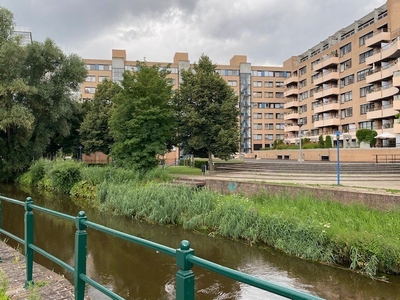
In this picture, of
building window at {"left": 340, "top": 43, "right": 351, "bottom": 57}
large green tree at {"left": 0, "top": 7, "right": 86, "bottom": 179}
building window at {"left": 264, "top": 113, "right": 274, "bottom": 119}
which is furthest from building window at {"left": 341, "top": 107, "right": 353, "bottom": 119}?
large green tree at {"left": 0, "top": 7, "right": 86, "bottom": 179}

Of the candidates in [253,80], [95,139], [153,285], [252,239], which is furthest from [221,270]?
[253,80]

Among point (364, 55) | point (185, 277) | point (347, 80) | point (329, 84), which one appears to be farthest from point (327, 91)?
point (185, 277)

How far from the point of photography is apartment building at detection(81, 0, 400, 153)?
37938mm

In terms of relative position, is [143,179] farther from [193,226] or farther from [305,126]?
[305,126]

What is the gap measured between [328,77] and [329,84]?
3.79 ft

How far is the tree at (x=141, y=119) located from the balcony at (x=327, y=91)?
35.8 m

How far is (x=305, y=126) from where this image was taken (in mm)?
57719

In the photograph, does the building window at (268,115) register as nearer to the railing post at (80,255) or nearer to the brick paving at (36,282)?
the brick paving at (36,282)

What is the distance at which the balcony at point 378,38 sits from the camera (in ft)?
126

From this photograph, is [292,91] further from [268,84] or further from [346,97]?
[268,84]

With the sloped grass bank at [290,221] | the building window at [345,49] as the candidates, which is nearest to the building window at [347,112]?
the building window at [345,49]

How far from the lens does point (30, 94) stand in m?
25.1

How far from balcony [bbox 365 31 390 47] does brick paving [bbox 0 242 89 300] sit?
144ft

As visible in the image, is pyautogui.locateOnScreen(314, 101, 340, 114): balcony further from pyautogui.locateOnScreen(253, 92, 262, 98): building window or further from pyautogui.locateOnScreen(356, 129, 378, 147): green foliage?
pyautogui.locateOnScreen(253, 92, 262, 98): building window
